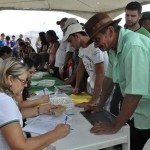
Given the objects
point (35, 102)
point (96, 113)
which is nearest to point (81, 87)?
point (35, 102)

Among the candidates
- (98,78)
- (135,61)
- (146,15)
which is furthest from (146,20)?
(135,61)

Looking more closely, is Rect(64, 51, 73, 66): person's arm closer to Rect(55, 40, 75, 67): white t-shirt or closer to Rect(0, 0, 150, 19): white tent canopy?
Rect(55, 40, 75, 67): white t-shirt

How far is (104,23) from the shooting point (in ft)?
4.30

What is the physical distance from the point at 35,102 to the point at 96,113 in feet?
1.84

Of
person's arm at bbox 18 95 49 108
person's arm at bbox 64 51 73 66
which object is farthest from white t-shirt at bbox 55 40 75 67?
person's arm at bbox 18 95 49 108

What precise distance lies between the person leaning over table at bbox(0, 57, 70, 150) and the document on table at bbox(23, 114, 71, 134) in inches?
5.1

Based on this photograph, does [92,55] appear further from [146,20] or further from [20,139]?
[20,139]

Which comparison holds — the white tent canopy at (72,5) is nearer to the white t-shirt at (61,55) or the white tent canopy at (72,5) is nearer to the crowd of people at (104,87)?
the white t-shirt at (61,55)

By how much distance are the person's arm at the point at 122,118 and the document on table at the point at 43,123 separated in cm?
24

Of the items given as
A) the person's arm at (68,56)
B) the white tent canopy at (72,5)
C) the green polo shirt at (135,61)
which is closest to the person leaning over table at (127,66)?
the green polo shirt at (135,61)

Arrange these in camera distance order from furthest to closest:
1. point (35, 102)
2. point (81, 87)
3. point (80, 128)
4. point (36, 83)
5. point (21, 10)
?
point (21, 10), point (36, 83), point (81, 87), point (35, 102), point (80, 128)

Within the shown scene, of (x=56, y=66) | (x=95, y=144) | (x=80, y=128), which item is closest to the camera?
(x=95, y=144)

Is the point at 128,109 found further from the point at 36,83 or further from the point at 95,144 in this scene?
the point at 36,83

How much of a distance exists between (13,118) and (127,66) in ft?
1.98
